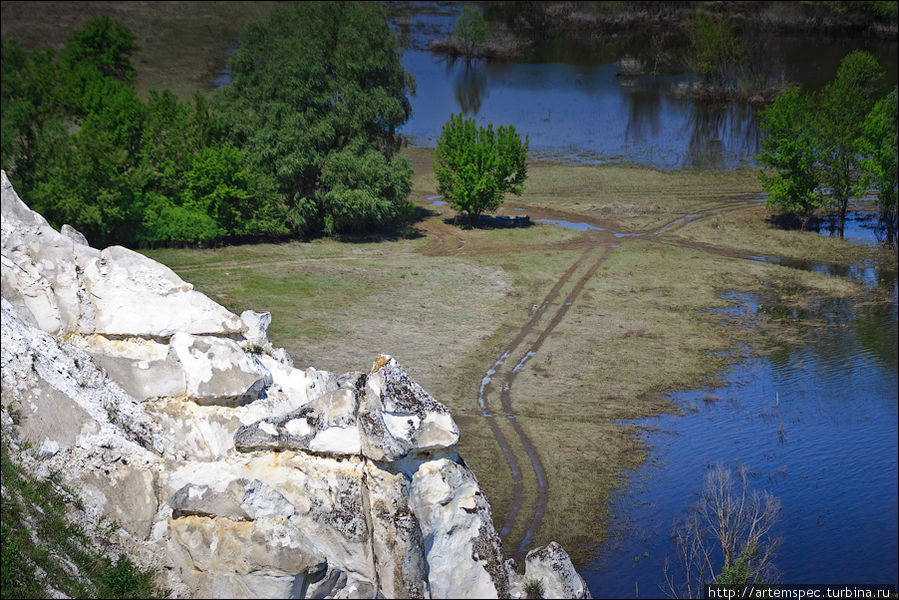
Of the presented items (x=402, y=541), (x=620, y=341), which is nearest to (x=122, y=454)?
(x=402, y=541)

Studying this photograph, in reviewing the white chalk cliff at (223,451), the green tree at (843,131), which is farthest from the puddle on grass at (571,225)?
the white chalk cliff at (223,451)

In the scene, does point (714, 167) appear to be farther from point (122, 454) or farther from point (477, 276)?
point (122, 454)

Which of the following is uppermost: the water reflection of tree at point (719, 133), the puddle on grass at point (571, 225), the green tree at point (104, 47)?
the green tree at point (104, 47)

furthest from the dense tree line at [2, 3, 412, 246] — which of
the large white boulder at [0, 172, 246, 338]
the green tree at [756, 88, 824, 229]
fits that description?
the large white boulder at [0, 172, 246, 338]

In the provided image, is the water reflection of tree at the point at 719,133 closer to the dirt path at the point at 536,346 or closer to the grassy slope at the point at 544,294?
the grassy slope at the point at 544,294

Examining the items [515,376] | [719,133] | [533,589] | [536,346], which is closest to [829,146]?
[719,133]

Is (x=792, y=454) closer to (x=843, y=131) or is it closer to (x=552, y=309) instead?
(x=552, y=309)

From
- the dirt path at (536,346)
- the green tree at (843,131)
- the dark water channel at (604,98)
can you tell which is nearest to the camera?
the dirt path at (536,346)
